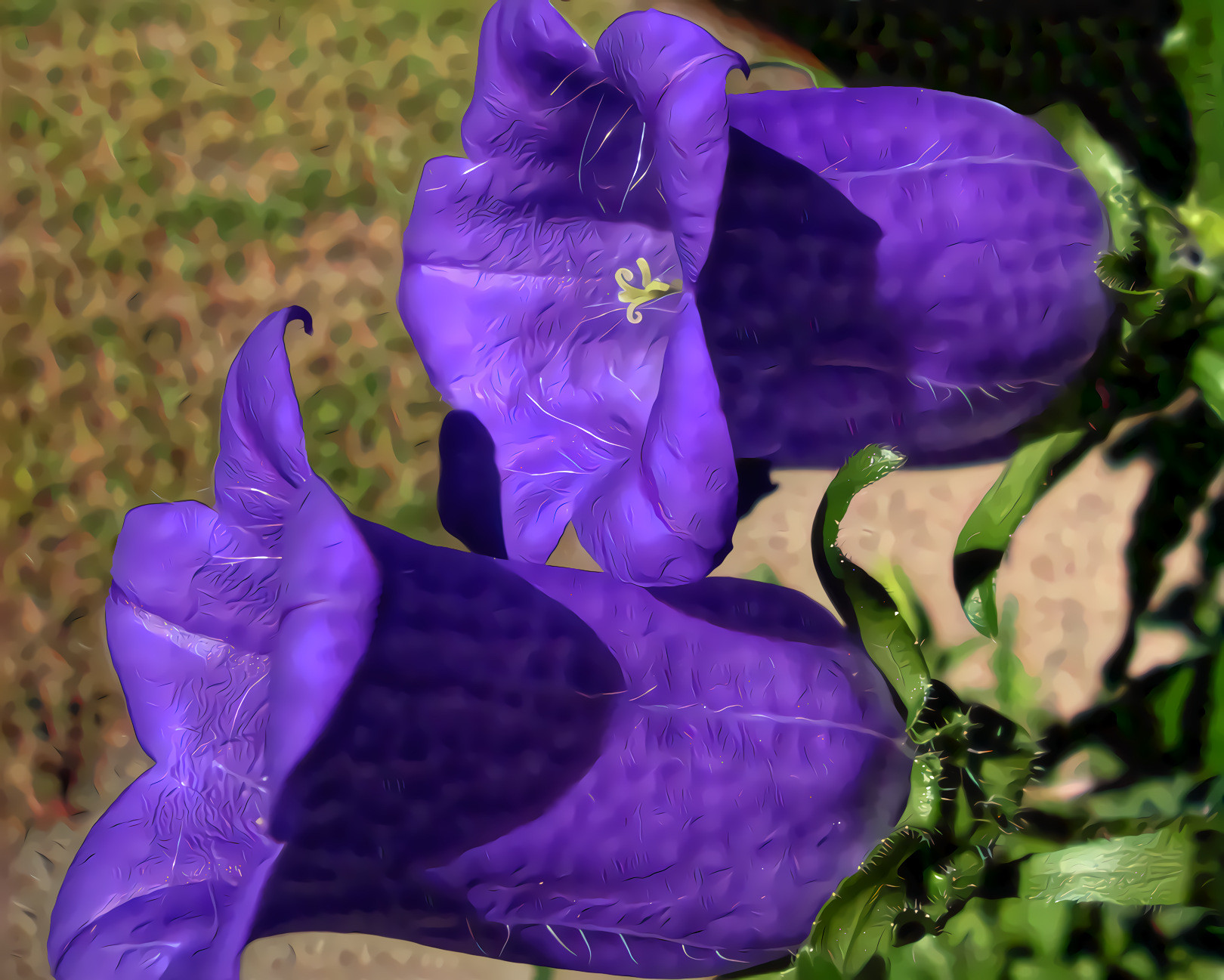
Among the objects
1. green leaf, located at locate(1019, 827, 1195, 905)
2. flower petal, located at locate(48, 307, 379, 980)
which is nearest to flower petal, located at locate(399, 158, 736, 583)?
flower petal, located at locate(48, 307, 379, 980)

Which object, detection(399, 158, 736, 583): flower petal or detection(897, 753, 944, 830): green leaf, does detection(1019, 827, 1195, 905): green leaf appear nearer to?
detection(897, 753, 944, 830): green leaf

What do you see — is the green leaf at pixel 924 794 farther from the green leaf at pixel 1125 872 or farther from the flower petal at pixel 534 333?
the flower petal at pixel 534 333

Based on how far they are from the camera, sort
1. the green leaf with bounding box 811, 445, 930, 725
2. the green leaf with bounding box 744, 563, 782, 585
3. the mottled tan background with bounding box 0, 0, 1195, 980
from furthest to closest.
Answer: the mottled tan background with bounding box 0, 0, 1195, 980
the green leaf with bounding box 744, 563, 782, 585
the green leaf with bounding box 811, 445, 930, 725

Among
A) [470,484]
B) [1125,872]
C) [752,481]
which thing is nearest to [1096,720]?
[1125,872]

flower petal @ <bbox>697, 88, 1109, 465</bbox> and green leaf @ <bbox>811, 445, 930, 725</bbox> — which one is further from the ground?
flower petal @ <bbox>697, 88, 1109, 465</bbox>

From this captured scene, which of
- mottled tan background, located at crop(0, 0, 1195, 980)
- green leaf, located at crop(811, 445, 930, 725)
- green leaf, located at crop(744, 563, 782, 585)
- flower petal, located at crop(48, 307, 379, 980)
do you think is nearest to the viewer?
flower petal, located at crop(48, 307, 379, 980)

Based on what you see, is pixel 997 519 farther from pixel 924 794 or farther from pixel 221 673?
pixel 221 673

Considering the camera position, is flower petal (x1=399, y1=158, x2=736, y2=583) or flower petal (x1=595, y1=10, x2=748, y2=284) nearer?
flower petal (x1=595, y1=10, x2=748, y2=284)
